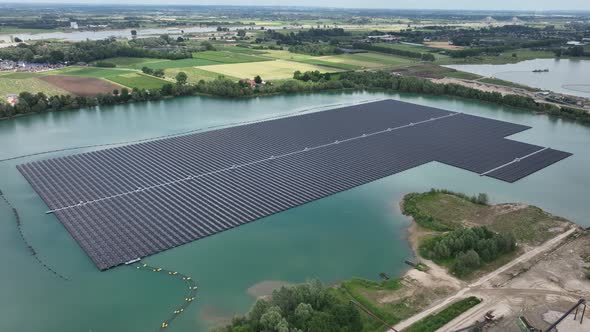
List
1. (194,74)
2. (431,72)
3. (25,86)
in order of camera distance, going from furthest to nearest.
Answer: (431,72) < (194,74) < (25,86)

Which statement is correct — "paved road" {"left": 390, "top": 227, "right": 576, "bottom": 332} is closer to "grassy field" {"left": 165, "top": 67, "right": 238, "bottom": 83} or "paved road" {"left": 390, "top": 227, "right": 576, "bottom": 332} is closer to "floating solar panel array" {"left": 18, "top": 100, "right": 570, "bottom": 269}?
"floating solar panel array" {"left": 18, "top": 100, "right": 570, "bottom": 269}

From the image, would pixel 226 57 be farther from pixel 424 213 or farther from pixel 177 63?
pixel 424 213

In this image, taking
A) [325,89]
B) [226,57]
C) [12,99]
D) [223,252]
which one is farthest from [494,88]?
[12,99]

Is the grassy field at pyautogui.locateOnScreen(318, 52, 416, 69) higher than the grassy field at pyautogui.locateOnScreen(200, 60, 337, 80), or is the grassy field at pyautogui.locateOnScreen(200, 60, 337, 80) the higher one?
the grassy field at pyautogui.locateOnScreen(318, 52, 416, 69)

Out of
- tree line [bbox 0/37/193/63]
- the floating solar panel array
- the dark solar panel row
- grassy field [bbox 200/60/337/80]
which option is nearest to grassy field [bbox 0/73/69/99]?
tree line [bbox 0/37/193/63]

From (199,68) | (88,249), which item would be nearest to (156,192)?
(88,249)

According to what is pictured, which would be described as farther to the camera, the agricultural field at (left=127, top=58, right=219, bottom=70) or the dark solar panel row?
the agricultural field at (left=127, top=58, right=219, bottom=70)

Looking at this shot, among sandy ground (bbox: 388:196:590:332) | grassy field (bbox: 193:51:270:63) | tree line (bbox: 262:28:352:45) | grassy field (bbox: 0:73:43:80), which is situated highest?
tree line (bbox: 262:28:352:45)

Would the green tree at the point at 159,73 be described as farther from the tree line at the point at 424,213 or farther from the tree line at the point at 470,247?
the tree line at the point at 470,247
